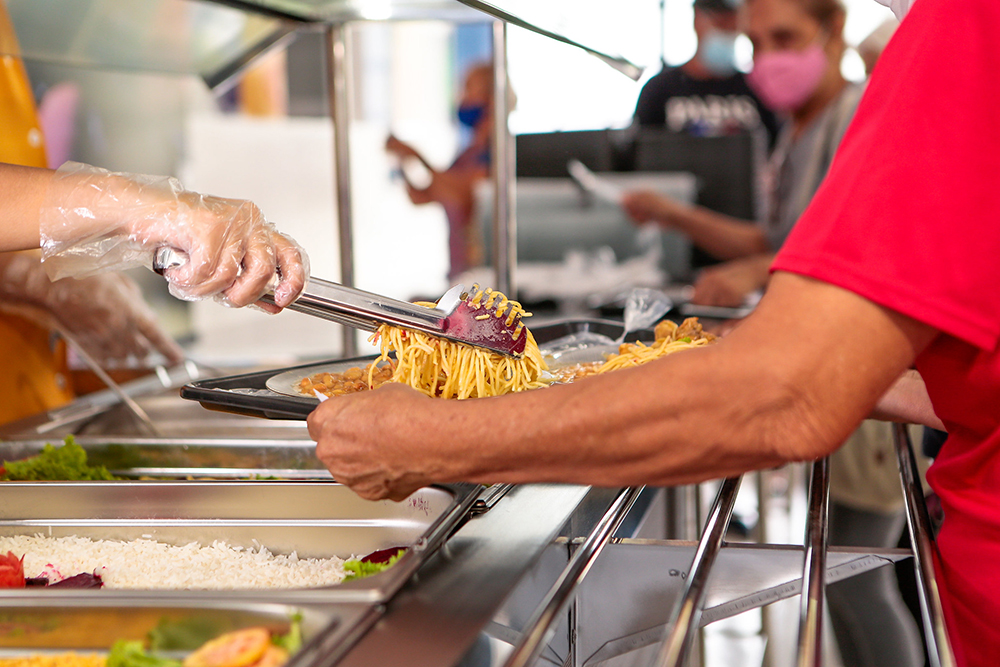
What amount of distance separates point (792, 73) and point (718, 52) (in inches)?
73.5

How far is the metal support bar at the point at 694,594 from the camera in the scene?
1.99 ft

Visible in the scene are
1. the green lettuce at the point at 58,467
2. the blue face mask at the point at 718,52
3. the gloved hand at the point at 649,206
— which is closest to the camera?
the green lettuce at the point at 58,467

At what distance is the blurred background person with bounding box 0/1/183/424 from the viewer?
170 centimetres

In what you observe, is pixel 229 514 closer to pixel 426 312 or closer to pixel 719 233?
pixel 426 312

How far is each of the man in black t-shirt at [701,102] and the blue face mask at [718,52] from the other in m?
0.01

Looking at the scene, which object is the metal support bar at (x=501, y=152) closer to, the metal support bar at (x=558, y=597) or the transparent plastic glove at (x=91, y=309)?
the transparent plastic glove at (x=91, y=309)

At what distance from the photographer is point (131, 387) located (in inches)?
74.2

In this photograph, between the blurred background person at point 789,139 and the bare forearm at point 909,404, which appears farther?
the blurred background person at point 789,139

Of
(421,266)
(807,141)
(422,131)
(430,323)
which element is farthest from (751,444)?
(422,131)

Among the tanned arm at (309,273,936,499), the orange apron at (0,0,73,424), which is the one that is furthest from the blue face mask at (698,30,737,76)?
the tanned arm at (309,273,936,499)

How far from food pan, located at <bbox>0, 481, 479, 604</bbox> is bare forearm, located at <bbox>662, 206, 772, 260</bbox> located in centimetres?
228

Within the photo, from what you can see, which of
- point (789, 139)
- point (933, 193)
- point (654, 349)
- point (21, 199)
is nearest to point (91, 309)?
point (21, 199)

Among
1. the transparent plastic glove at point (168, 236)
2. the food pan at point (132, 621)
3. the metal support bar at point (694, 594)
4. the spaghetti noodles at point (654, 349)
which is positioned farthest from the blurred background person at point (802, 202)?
the food pan at point (132, 621)

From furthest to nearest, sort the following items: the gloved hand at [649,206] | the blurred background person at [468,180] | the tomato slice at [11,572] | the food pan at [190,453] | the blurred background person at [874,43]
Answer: the blurred background person at [468,180]
the gloved hand at [649,206]
the blurred background person at [874,43]
the food pan at [190,453]
the tomato slice at [11,572]
